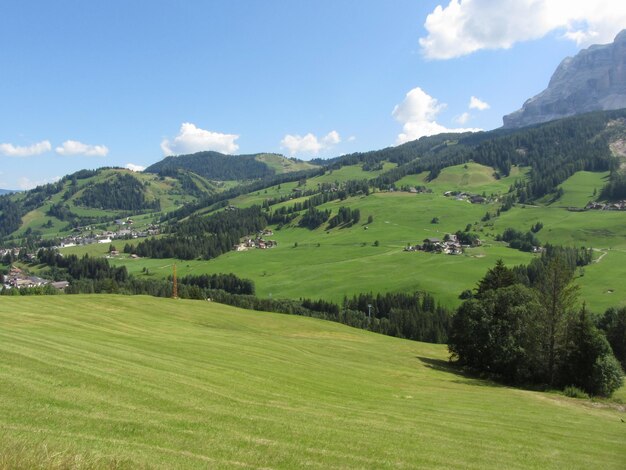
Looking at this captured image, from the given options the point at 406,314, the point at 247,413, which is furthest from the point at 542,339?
the point at 406,314

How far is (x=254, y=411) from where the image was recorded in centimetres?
2289

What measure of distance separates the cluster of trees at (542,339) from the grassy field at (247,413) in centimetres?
831

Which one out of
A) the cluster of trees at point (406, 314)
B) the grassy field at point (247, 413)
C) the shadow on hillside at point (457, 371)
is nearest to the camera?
the grassy field at point (247, 413)

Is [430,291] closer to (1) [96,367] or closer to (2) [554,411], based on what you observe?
(2) [554,411]

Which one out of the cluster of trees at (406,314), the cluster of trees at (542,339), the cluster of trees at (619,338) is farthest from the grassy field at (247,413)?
the cluster of trees at (406,314)

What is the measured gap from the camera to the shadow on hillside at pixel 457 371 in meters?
53.4

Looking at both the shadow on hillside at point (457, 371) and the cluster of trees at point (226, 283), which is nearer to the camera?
the shadow on hillside at point (457, 371)

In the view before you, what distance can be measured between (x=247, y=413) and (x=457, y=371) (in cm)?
4688

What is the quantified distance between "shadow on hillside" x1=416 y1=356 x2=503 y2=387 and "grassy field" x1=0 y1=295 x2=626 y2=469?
4726 millimetres

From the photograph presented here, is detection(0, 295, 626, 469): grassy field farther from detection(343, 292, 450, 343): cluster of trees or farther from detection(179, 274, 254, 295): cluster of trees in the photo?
detection(179, 274, 254, 295): cluster of trees

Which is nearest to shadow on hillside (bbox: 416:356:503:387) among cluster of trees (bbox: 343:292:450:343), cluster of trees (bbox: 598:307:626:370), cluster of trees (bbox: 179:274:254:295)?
cluster of trees (bbox: 598:307:626:370)

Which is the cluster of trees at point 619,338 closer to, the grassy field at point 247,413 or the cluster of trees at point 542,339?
the cluster of trees at point 542,339

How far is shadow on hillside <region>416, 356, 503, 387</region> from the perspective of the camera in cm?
5343

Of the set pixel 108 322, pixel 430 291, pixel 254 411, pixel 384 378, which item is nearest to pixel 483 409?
pixel 384 378
